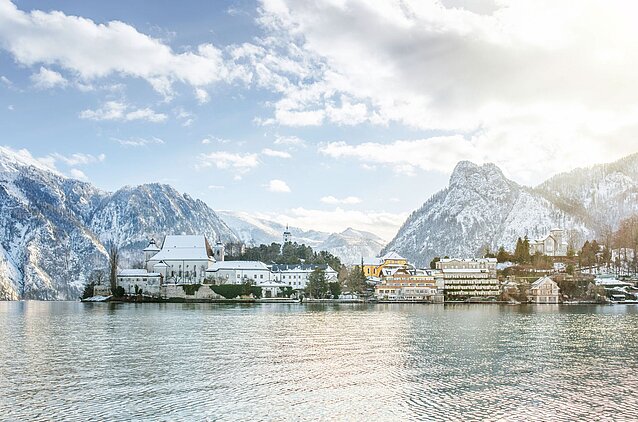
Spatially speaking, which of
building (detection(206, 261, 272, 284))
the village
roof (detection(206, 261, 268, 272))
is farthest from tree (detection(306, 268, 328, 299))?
roof (detection(206, 261, 268, 272))

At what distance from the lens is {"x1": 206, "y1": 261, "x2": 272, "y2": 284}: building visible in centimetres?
14912

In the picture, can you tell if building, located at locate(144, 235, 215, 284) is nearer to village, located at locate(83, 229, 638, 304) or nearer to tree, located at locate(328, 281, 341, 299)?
village, located at locate(83, 229, 638, 304)

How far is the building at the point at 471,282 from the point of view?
143 meters

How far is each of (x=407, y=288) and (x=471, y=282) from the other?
51.9ft

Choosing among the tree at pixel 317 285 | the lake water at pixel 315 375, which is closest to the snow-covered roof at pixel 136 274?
the tree at pixel 317 285

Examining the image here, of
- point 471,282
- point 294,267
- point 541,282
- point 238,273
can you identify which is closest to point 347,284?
point 294,267

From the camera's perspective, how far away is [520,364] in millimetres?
37781

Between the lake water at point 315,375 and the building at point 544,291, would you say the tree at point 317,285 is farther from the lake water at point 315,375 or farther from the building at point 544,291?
the lake water at point 315,375

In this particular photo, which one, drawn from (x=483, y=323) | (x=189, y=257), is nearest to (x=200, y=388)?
(x=483, y=323)

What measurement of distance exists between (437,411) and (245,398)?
8620mm

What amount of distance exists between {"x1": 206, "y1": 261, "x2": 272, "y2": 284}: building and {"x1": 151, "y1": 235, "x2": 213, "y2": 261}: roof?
1117 cm

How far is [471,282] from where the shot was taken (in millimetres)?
146625

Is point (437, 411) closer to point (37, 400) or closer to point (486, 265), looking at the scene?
point (37, 400)

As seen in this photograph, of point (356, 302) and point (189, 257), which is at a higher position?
point (189, 257)
